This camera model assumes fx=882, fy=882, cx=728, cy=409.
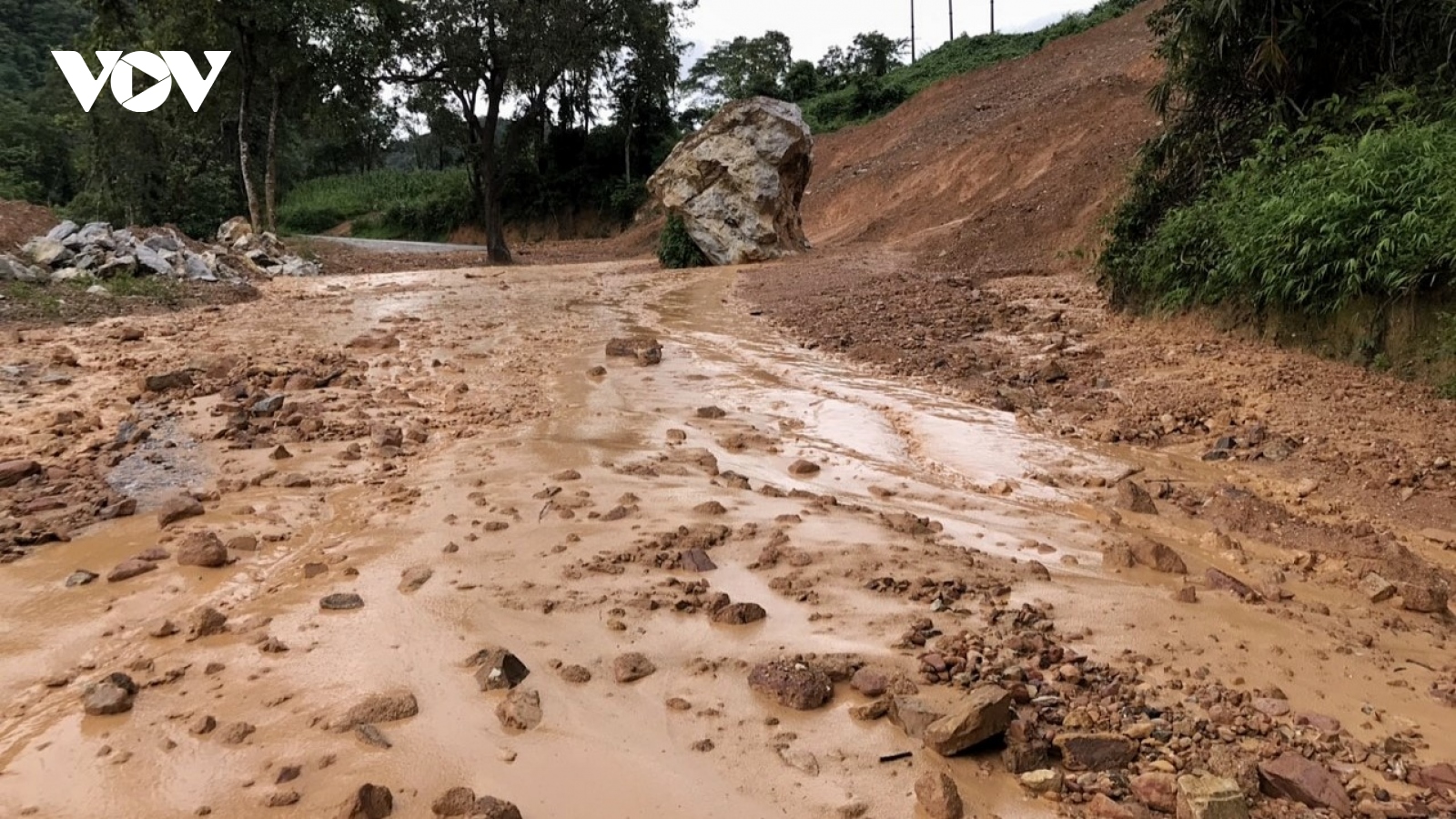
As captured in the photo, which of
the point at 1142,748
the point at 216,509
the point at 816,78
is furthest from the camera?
the point at 816,78

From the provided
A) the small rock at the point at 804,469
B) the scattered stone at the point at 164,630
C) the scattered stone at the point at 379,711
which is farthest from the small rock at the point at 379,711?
the small rock at the point at 804,469

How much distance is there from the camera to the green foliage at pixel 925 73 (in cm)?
3058

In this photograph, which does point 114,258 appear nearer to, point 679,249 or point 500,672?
point 679,249

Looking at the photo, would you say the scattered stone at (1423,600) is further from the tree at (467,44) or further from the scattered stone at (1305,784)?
the tree at (467,44)

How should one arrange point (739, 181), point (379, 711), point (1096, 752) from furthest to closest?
point (739, 181) → point (379, 711) → point (1096, 752)

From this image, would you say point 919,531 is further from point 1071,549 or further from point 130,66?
point 130,66

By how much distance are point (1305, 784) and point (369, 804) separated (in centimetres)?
210

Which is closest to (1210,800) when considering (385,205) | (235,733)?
(235,733)

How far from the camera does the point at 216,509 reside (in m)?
3.97

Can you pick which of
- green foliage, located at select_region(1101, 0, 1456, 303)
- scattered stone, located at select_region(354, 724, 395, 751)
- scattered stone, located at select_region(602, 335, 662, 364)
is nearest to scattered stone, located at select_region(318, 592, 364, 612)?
scattered stone, located at select_region(354, 724, 395, 751)

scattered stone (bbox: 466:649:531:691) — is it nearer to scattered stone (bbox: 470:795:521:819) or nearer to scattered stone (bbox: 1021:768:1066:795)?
scattered stone (bbox: 470:795:521:819)

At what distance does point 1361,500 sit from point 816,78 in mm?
39408

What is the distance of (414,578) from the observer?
10.6 feet

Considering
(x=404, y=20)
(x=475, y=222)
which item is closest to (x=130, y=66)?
(x=404, y=20)
